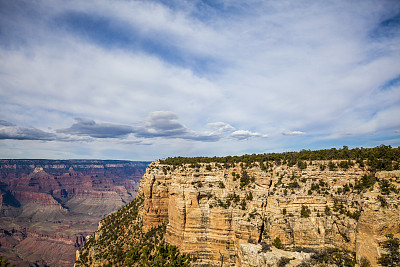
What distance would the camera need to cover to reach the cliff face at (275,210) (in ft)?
97.4

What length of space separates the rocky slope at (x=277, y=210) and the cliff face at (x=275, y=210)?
13cm

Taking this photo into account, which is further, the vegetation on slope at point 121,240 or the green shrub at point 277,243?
the vegetation on slope at point 121,240

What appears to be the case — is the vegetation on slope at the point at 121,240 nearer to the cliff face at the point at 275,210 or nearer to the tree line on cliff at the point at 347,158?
the cliff face at the point at 275,210

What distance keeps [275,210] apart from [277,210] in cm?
37

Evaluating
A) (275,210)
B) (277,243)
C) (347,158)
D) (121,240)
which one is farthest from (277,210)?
(121,240)

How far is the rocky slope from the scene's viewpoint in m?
30.2

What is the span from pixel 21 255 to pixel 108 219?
7045 inches

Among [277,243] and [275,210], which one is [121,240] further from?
[275,210]

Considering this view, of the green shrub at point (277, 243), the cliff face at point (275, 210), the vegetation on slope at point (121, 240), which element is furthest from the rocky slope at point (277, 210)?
the vegetation on slope at point (121, 240)

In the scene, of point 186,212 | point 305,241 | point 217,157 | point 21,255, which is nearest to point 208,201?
point 186,212

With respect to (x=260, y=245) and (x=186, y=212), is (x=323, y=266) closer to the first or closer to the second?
(x=260, y=245)

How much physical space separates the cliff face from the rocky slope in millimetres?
129

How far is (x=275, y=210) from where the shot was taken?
1528 inches

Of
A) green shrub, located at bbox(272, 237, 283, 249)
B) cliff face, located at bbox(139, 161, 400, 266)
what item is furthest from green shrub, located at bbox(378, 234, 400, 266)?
green shrub, located at bbox(272, 237, 283, 249)
